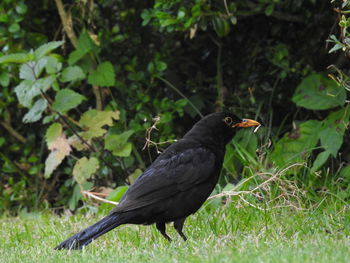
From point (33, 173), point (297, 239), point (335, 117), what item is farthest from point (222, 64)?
point (297, 239)

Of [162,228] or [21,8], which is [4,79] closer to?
[21,8]

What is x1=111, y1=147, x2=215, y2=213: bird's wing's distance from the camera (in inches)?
200

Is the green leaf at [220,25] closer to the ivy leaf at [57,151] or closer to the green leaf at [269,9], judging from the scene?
the green leaf at [269,9]

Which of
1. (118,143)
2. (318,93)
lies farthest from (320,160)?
(118,143)

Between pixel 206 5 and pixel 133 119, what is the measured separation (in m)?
1.48

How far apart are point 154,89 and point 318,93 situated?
1942 mm

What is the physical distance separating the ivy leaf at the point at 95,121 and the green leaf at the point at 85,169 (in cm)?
24

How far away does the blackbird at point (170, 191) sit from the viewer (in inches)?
197

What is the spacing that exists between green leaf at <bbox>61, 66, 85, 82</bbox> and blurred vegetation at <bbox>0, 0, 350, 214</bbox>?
0.04ft

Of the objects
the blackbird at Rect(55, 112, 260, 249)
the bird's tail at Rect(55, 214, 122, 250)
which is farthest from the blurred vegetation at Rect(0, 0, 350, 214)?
the bird's tail at Rect(55, 214, 122, 250)

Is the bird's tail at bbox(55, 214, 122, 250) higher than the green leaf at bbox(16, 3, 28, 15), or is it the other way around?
the green leaf at bbox(16, 3, 28, 15)

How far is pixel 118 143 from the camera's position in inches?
289

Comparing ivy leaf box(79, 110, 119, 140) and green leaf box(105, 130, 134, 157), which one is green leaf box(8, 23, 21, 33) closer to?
Answer: ivy leaf box(79, 110, 119, 140)

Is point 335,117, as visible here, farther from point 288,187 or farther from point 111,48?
point 111,48
